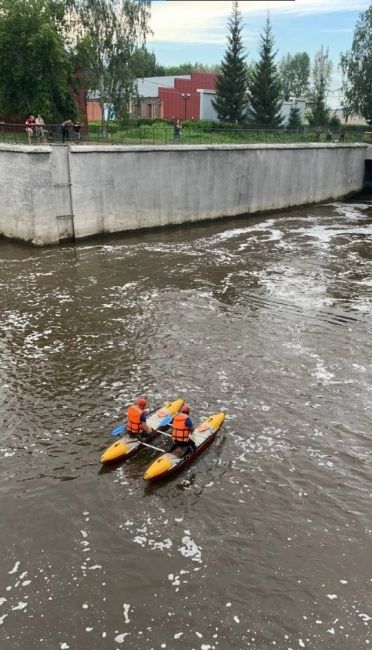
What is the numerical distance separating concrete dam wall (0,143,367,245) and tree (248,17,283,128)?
1256 cm

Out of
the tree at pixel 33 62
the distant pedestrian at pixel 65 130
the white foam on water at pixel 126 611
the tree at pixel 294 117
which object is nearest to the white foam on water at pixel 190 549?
the white foam on water at pixel 126 611

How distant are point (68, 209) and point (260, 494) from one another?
18.8 m

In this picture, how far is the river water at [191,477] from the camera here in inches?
262

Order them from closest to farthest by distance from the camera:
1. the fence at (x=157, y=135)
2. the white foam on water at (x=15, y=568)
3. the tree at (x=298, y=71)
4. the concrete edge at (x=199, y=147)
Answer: the white foam on water at (x=15, y=568) → the concrete edge at (x=199, y=147) → the fence at (x=157, y=135) → the tree at (x=298, y=71)

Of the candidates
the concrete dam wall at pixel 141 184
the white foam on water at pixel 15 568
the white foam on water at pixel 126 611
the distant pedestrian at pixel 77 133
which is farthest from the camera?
the distant pedestrian at pixel 77 133

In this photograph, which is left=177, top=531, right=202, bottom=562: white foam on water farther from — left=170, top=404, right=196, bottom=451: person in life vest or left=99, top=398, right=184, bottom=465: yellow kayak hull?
left=99, top=398, right=184, bottom=465: yellow kayak hull

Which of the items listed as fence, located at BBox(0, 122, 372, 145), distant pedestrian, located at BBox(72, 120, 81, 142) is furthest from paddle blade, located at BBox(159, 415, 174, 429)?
distant pedestrian, located at BBox(72, 120, 81, 142)

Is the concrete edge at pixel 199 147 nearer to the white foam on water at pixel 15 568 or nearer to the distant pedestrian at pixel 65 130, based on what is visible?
the distant pedestrian at pixel 65 130

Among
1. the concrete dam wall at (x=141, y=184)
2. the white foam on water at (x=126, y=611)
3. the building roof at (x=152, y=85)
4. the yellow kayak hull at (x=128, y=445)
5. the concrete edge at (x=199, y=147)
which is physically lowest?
the white foam on water at (x=126, y=611)

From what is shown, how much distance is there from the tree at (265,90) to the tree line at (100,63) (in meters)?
0.08

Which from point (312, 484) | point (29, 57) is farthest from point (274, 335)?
point (29, 57)

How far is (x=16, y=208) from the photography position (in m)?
24.0

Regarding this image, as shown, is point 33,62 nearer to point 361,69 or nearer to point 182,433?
point 182,433

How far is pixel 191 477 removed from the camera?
9.31 meters
